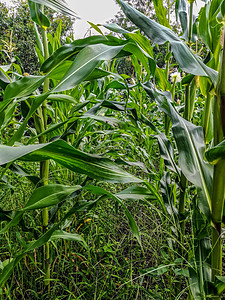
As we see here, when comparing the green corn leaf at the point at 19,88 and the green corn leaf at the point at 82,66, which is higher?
the green corn leaf at the point at 82,66

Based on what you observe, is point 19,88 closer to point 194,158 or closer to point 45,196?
point 45,196

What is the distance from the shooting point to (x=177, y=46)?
1.73 feet

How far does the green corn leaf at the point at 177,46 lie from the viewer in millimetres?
498

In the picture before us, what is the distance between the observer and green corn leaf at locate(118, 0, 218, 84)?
0.50 meters

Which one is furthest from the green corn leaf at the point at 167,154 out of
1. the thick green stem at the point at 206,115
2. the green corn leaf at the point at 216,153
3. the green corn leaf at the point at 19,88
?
the green corn leaf at the point at 19,88

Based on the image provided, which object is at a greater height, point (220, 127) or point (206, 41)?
point (206, 41)

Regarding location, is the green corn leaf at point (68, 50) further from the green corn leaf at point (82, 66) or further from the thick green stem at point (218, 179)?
the thick green stem at point (218, 179)

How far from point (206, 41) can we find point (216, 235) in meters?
0.41

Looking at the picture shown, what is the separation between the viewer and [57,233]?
64cm

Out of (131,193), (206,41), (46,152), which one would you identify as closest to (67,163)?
(46,152)

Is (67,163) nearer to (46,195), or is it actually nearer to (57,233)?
(46,195)

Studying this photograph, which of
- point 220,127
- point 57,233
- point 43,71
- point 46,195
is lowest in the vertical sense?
point 57,233

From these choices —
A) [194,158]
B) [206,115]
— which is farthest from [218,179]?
[206,115]

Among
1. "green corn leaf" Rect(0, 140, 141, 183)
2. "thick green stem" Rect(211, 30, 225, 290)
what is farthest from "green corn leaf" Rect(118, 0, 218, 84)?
"green corn leaf" Rect(0, 140, 141, 183)
